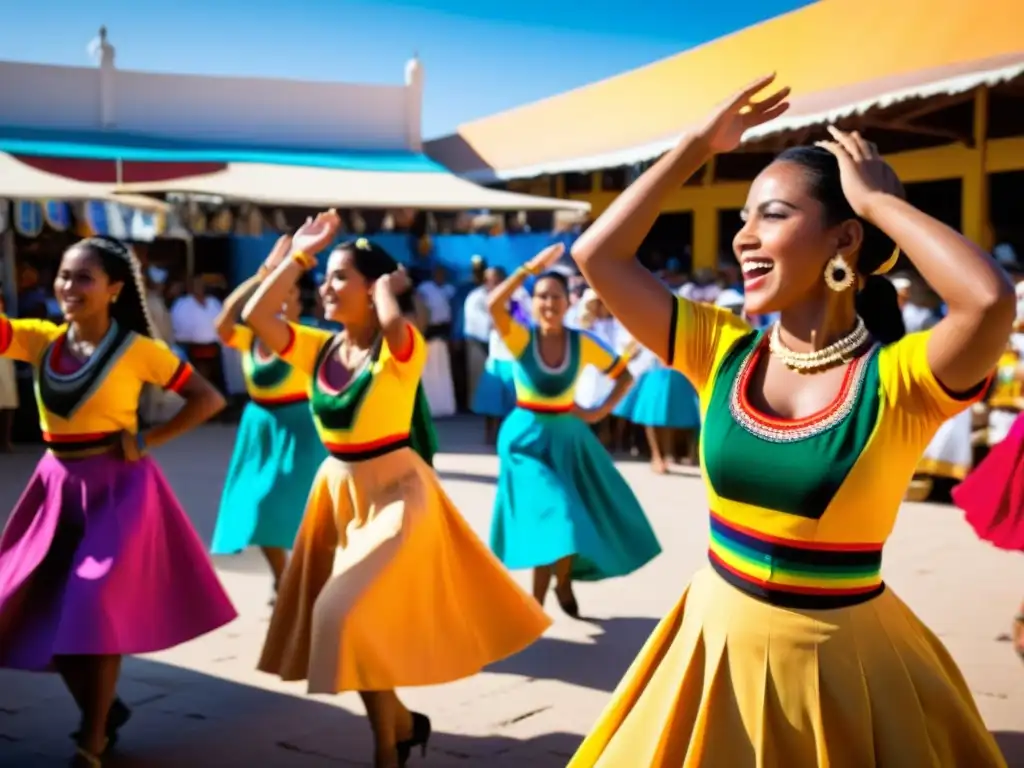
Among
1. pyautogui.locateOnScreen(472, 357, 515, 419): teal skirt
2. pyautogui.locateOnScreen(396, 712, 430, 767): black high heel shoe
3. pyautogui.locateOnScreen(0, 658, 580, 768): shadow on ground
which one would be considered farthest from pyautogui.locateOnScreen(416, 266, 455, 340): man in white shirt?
pyautogui.locateOnScreen(396, 712, 430, 767): black high heel shoe

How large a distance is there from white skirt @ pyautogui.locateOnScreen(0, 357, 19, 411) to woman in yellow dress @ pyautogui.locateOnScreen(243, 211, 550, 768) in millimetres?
8807

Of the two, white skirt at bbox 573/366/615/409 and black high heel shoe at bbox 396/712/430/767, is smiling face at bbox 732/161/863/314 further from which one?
white skirt at bbox 573/366/615/409

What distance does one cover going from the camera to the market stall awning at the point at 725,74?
11.5 metres

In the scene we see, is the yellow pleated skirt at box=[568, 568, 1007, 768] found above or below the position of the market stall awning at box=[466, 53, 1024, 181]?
below

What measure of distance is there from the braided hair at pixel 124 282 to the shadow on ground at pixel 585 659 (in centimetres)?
223

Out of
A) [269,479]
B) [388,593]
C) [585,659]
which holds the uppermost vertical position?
[388,593]

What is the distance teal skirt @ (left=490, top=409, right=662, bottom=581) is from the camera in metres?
6.28

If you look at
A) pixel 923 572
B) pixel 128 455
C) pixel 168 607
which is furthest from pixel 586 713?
pixel 923 572

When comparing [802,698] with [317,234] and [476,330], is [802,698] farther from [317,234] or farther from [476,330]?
[476,330]

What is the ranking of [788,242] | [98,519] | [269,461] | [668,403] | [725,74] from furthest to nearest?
[725,74] < [668,403] < [269,461] < [98,519] < [788,242]

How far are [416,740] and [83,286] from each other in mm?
2044

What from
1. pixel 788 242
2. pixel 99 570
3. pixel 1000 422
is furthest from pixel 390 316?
pixel 1000 422

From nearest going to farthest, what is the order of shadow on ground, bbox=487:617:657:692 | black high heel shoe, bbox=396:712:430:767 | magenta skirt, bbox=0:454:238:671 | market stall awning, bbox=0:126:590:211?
magenta skirt, bbox=0:454:238:671 → black high heel shoe, bbox=396:712:430:767 → shadow on ground, bbox=487:617:657:692 → market stall awning, bbox=0:126:590:211

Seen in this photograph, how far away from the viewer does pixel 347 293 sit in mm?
4715
